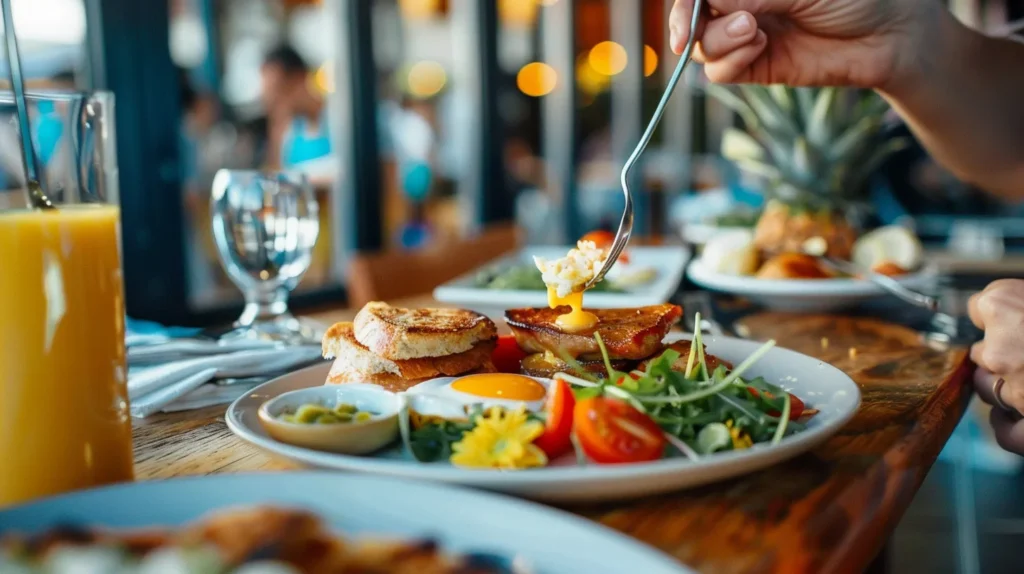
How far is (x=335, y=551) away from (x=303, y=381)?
543 mm

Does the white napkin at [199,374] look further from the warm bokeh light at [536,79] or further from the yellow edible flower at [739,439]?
the warm bokeh light at [536,79]

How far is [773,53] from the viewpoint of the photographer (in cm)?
162

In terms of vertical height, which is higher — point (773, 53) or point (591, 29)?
point (591, 29)

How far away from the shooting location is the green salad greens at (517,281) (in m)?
1.83

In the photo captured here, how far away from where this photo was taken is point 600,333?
1.02 m

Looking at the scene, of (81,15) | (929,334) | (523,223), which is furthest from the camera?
(523,223)

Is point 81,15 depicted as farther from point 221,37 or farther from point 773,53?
point 221,37

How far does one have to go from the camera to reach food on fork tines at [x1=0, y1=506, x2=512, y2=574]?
48 cm

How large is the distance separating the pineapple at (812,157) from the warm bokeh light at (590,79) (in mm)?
6325

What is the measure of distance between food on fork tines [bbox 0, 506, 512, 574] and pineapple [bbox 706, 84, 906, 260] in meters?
1.82

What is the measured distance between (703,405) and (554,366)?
0.81ft

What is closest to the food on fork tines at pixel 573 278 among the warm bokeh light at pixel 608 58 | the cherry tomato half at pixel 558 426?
the cherry tomato half at pixel 558 426

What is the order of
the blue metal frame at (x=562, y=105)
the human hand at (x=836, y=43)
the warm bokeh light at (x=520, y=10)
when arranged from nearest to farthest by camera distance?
the human hand at (x=836, y=43), the blue metal frame at (x=562, y=105), the warm bokeh light at (x=520, y=10)

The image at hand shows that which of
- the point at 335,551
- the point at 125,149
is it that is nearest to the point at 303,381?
the point at 335,551
